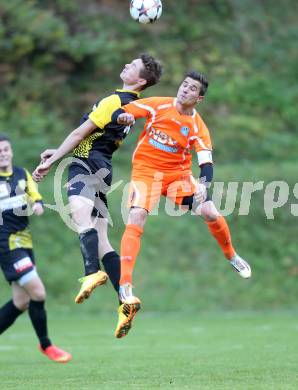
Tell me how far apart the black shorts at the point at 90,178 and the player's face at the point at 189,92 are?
32.4 inches

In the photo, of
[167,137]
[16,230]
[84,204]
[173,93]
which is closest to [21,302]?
[16,230]

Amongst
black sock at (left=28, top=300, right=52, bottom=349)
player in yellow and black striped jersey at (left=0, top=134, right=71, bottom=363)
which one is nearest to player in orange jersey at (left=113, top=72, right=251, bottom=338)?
player in yellow and black striped jersey at (left=0, top=134, right=71, bottom=363)

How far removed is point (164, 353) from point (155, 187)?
2892 millimetres

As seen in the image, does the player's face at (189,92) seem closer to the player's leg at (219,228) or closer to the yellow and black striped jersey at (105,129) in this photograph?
the yellow and black striped jersey at (105,129)

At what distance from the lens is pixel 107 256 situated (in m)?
8.12

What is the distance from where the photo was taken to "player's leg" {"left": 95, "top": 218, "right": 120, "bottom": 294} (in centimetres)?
805

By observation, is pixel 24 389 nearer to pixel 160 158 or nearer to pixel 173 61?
pixel 160 158

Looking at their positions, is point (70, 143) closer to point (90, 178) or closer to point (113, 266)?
point (90, 178)

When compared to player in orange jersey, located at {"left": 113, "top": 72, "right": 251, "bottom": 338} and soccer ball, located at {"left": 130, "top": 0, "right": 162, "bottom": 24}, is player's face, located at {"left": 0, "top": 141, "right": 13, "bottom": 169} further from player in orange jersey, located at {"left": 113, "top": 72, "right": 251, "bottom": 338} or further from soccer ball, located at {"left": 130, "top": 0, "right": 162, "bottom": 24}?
soccer ball, located at {"left": 130, "top": 0, "right": 162, "bottom": 24}

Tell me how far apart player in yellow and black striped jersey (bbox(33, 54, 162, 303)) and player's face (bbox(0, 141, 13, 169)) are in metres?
0.65

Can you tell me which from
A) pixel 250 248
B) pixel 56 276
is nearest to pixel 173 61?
pixel 250 248

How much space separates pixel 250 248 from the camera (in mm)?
17688

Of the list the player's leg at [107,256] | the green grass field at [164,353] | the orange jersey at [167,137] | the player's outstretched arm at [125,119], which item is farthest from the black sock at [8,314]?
the player's outstretched arm at [125,119]

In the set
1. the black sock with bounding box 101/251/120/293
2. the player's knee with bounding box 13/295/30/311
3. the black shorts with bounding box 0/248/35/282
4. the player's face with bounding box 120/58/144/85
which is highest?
the player's face with bounding box 120/58/144/85
